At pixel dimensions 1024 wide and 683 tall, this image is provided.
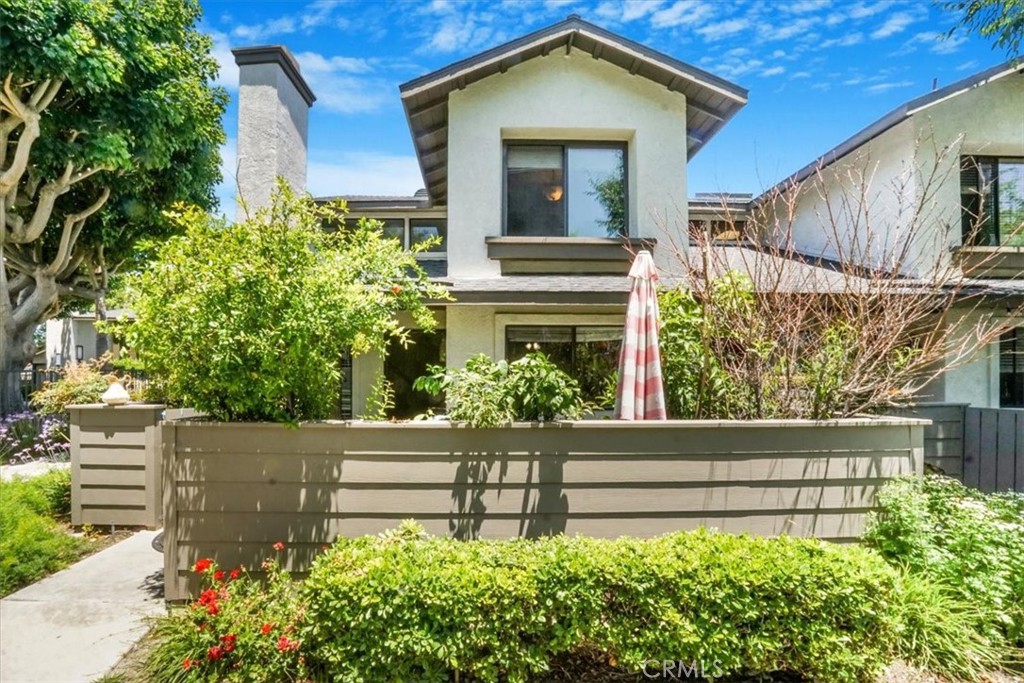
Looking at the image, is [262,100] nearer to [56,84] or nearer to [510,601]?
[56,84]

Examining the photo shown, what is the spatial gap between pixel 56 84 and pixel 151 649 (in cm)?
1133

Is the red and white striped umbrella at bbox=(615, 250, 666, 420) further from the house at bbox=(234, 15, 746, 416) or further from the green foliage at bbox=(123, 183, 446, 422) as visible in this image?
the house at bbox=(234, 15, 746, 416)

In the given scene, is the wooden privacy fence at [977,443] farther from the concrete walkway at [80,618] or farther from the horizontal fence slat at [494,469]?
the concrete walkway at [80,618]

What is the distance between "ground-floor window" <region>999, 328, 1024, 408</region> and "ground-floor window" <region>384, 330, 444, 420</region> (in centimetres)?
1017

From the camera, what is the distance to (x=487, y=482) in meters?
3.98

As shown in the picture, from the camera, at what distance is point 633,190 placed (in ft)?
26.4

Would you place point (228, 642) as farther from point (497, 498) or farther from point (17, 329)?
point (17, 329)

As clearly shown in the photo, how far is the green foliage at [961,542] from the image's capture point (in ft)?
12.0

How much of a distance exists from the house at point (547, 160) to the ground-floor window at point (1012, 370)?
21.3 ft

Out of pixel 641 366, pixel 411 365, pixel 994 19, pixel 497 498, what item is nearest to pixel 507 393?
pixel 497 498

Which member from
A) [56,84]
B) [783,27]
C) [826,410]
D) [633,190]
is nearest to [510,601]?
[826,410]

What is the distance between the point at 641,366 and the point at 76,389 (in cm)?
717

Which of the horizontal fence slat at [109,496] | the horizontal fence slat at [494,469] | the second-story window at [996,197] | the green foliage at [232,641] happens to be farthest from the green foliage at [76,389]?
the second-story window at [996,197]

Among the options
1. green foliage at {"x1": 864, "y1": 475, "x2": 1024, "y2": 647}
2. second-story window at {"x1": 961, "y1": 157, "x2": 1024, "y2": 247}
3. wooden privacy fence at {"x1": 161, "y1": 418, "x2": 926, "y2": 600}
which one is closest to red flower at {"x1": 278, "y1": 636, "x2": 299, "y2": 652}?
wooden privacy fence at {"x1": 161, "y1": 418, "x2": 926, "y2": 600}
